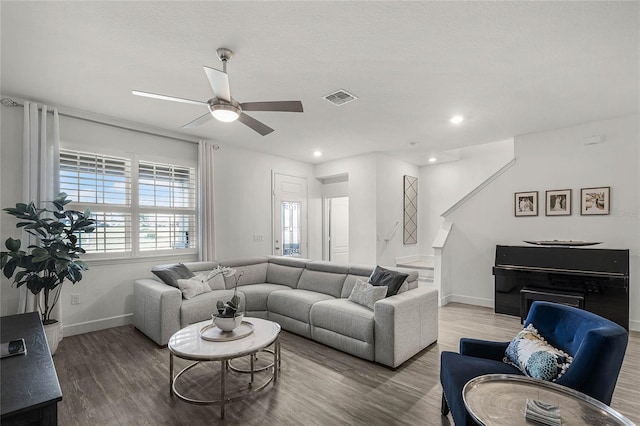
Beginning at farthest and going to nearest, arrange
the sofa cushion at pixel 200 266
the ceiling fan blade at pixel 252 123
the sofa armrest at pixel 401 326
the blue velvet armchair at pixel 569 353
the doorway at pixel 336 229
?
1. the doorway at pixel 336 229
2. the sofa cushion at pixel 200 266
3. the sofa armrest at pixel 401 326
4. the ceiling fan blade at pixel 252 123
5. the blue velvet armchair at pixel 569 353

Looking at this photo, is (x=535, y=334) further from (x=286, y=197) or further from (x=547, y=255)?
(x=286, y=197)

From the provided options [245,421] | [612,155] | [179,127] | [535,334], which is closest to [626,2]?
[535,334]

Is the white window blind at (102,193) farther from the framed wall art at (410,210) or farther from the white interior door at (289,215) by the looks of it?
the framed wall art at (410,210)

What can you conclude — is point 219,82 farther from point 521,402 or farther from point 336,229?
point 336,229

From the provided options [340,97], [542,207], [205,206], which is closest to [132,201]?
[205,206]

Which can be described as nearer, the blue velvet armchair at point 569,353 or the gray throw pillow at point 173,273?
the blue velvet armchair at point 569,353

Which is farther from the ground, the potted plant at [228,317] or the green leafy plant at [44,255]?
the green leafy plant at [44,255]

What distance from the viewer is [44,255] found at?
3053mm

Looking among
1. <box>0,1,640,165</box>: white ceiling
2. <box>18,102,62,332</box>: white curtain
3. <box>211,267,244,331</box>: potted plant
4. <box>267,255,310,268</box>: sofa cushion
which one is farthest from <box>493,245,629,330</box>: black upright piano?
<box>18,102,62,332</box>: white curtain

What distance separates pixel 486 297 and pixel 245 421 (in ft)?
14.7

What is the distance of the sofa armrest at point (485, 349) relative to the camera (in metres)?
2.17

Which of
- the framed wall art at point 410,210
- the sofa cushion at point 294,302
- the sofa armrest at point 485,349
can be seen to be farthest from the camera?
the framed wall art at point 410,210

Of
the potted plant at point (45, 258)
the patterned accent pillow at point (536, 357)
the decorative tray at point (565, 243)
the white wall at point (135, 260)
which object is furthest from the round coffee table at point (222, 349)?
the decorative tray at point (565, 243)

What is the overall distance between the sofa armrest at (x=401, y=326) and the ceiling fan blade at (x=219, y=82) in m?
2.33
